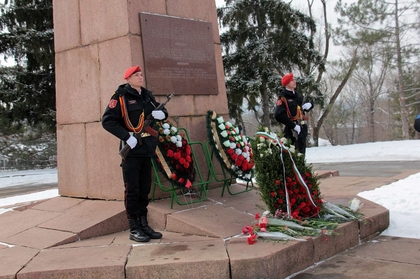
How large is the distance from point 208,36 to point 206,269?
3.43m

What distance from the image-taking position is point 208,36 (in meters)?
5.59

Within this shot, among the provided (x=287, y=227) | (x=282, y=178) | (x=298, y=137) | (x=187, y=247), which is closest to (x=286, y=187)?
(x=282, y=178)

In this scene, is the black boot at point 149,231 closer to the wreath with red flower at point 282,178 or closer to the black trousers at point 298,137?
the wreath with red flower at point 282,178

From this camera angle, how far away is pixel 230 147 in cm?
499

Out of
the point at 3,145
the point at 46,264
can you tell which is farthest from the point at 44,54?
the point at 46,264

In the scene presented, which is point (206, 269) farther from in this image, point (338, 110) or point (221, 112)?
point (338, 110)

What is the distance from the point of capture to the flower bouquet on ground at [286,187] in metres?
3.80

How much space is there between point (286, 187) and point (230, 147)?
50.6 inches

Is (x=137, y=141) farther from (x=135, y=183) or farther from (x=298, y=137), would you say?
(x=298, y=137)

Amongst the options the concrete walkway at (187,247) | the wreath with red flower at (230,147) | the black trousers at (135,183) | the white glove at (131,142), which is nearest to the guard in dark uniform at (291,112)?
the wreath with red flower at (230,147)

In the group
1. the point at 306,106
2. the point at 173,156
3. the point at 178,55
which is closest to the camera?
the point at 173,156

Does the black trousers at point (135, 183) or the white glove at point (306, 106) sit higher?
the white glove at point (306, 106)

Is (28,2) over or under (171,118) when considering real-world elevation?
over

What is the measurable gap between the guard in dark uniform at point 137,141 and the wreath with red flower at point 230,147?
1.18 metres
